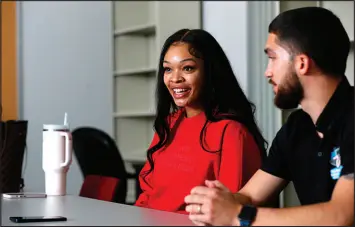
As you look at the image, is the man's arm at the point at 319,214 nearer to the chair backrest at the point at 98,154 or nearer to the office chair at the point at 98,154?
the office chair at the point at 98,154

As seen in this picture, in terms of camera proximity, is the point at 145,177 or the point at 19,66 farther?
the point at 19,66

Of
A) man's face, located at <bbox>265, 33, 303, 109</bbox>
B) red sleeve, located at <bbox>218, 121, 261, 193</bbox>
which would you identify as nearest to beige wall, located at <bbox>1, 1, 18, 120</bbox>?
red sleeve, located at <bbox>218, 121, 261, 193</bbox>

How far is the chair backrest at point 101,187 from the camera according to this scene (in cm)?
221

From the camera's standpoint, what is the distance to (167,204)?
2.01m

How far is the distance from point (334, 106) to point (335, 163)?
0.13m

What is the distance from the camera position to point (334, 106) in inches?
56.6

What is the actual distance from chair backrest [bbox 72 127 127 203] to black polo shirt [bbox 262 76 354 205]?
1.96m

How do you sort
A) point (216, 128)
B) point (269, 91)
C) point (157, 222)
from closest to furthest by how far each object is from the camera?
point (157, 222) → point (216, 128) → point (269, 91)

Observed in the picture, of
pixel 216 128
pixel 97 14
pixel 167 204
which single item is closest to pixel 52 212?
pixel 167 204

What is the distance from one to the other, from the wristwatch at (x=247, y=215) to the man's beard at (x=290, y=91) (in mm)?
316

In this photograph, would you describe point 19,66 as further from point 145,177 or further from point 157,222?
point 157,222

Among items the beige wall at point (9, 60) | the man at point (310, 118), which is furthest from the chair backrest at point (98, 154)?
the man at point (310, 118)

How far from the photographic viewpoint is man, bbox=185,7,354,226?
1338 mm

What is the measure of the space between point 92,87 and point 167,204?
3.39m
